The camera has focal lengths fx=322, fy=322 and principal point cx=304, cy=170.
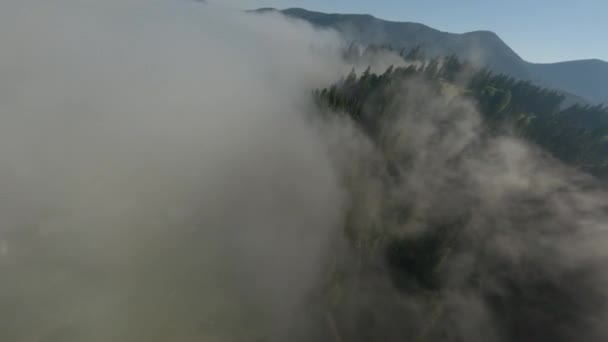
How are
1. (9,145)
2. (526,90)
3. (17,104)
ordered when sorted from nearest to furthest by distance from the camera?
(9,145), (17,104), (526,90)

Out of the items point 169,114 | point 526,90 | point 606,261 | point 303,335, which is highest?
point 526,90

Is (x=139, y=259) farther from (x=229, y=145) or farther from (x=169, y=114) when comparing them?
(x=169, y=114)

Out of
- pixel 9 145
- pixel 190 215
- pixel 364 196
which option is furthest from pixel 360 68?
pixel 9 145

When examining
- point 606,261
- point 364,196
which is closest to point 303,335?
point 364,196

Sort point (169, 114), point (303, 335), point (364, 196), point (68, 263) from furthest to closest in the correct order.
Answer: point (169, 114)
point (364, 196)
point (68, 263)
point (303, 335)

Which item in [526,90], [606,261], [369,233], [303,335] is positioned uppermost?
[526,90]

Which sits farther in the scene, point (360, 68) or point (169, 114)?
point (360, 68)

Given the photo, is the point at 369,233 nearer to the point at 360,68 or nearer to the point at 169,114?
Result: the point at 169,114

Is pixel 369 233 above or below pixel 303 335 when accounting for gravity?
above

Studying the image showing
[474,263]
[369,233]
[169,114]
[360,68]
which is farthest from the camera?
[360,68]
